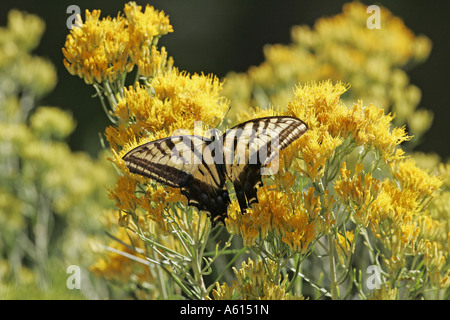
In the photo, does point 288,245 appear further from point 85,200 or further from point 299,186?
point 85,200

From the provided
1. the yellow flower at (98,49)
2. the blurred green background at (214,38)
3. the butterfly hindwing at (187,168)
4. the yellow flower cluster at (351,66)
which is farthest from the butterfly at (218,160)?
the blurred green background at (214,38)

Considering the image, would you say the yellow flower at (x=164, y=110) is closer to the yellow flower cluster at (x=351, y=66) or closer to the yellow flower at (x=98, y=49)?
the yellow flower at (x=98, y=49)

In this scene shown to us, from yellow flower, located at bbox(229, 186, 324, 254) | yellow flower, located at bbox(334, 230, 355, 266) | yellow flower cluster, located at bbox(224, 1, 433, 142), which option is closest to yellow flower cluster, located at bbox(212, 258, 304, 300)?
yellow flower, located at bbox(229, 186, 324, 254)

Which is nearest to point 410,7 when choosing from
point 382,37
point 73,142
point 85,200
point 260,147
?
point 382,37

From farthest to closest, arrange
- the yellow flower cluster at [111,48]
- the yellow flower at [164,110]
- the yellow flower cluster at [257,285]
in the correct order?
the yellow flower cluster at [111,48]
the yellow flower at [164,110]
the yellow flower cluster at [257,285]

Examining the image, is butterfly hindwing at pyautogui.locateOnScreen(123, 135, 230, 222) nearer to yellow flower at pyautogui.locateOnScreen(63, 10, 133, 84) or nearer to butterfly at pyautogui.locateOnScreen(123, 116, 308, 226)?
butterfly at pyautogui.locateOnScreen(123, 116, 308, 226)

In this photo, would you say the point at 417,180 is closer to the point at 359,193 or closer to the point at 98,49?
the point at 359,193

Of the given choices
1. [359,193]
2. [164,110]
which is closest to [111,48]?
[164,110]
